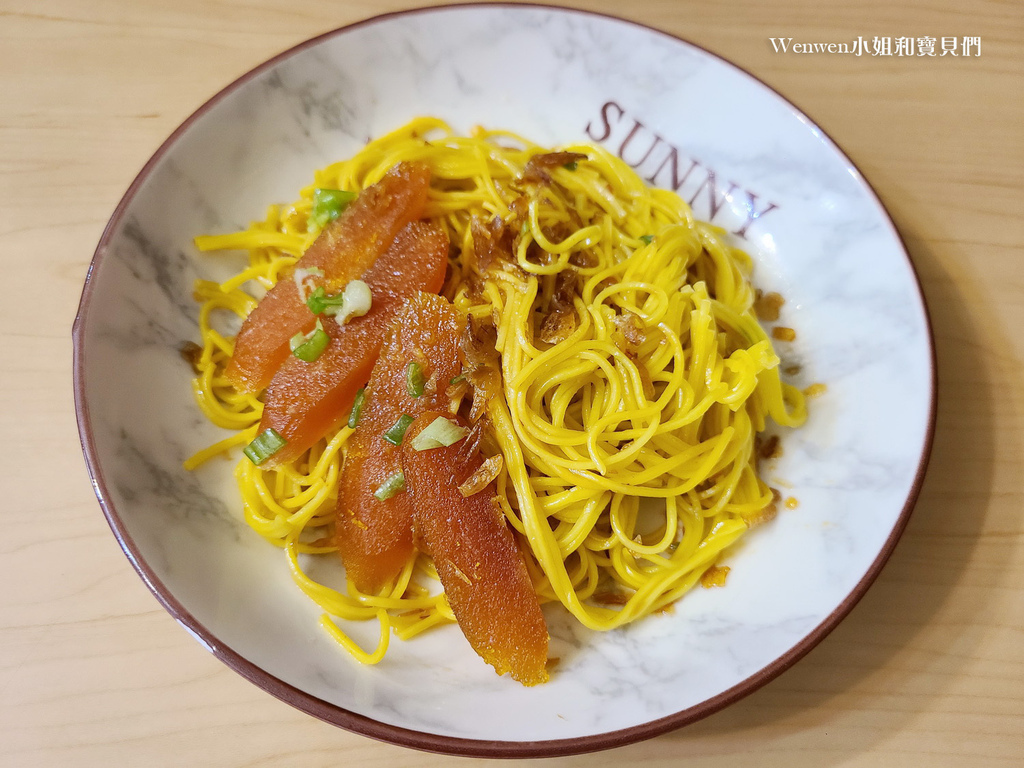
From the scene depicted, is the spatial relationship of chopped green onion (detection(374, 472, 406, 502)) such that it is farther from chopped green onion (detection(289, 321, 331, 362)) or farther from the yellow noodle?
chopped green onion (detection(289, 321, 331, 362))

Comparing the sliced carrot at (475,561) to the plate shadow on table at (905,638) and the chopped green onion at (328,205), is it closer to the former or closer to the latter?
the plate shadow on table at (905,638)

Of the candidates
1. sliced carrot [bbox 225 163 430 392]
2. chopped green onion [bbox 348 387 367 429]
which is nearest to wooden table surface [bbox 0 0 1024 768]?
sliced carrot [bbox 225 163 430 392]

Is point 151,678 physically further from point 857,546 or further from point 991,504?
point 991,504

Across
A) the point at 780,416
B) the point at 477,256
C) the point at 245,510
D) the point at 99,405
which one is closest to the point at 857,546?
the point at 780,416

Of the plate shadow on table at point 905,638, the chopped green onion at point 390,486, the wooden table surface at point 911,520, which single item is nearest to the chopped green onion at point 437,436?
the chopped green onion at point 390,486

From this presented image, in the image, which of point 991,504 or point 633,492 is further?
point 991,504

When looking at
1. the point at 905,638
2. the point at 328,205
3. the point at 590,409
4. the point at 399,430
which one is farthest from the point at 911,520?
the point at 328,205

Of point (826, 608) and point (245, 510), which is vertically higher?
point (826, 608)
